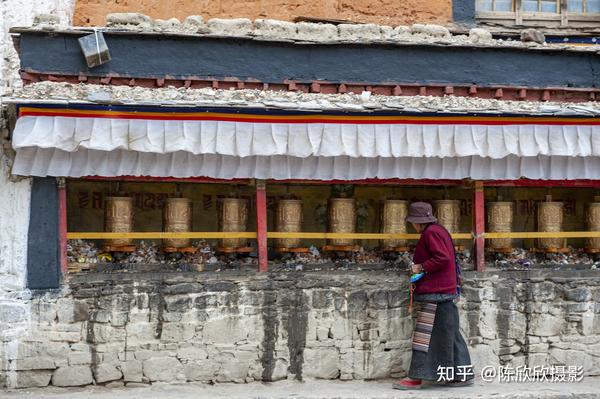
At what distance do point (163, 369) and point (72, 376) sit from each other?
0.76 m

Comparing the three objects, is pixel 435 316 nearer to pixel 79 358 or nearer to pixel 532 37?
pixel 79 358

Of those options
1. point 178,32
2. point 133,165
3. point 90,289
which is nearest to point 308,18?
point 178,32

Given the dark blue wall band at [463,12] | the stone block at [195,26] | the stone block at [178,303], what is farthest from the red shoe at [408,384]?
the dark blue wall band at [463,12]

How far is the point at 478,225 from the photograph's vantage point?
7.61 m

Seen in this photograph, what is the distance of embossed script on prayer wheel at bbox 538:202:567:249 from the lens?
8.13 m

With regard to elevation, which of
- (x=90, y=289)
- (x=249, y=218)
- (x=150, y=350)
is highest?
(x=249, y=218)

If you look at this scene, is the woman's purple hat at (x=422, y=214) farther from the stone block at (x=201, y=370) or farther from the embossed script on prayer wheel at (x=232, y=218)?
the stone block at (x=201, y=370)

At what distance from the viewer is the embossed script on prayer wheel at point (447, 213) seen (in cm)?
796

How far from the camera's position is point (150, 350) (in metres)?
6.85

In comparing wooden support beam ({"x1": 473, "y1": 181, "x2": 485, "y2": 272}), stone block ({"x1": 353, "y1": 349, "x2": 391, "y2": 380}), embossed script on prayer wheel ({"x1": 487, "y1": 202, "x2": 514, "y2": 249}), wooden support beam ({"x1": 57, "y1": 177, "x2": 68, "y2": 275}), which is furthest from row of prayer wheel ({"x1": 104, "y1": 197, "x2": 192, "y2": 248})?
embossed script on prayer wheel ({"x1": 487, "y1": 202, "x2": 514, "y2": 249})

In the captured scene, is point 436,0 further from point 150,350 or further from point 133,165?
point 150,350

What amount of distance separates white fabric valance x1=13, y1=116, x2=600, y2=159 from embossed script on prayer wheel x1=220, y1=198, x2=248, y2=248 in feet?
2.84

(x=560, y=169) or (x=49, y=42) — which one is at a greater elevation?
(x=49, y=42)

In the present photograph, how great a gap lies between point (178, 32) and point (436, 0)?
11.8 feet
